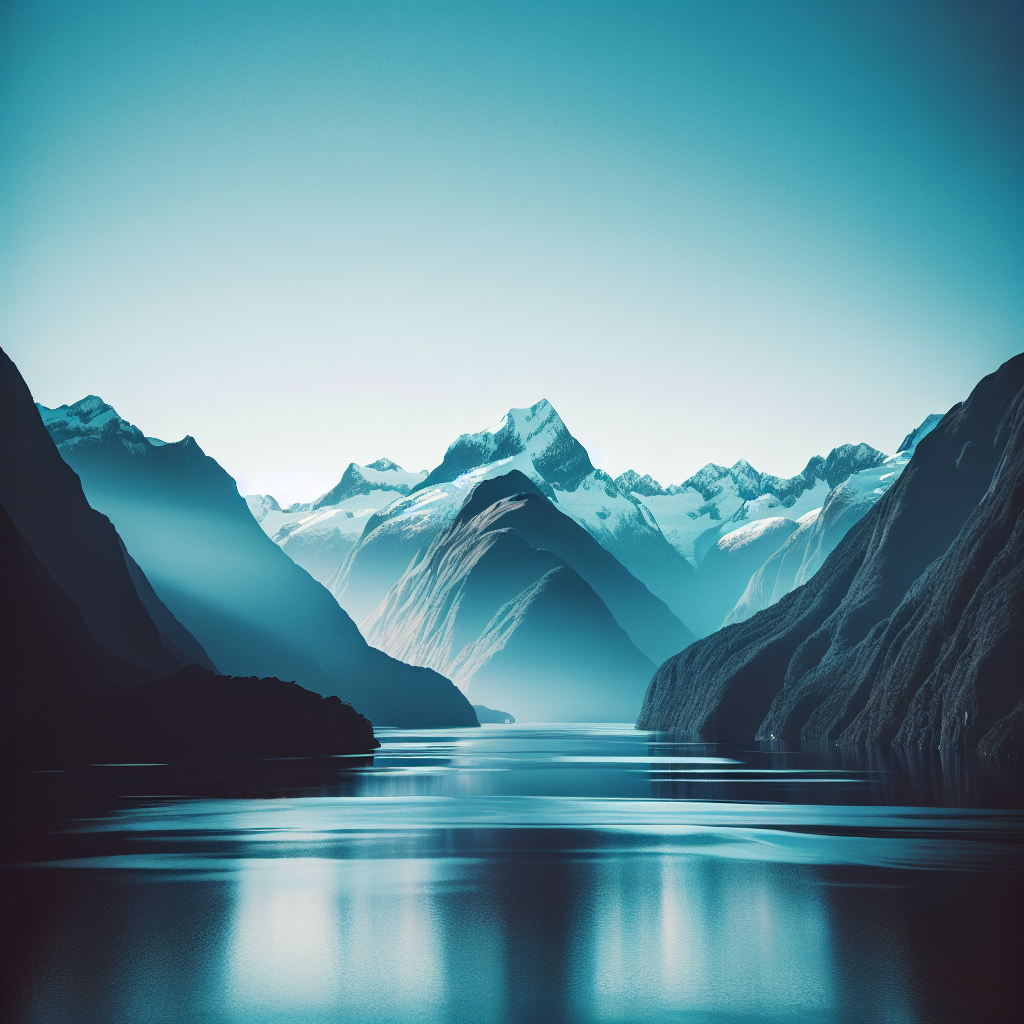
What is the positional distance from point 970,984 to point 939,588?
118 metres

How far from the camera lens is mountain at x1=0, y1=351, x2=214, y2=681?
495 ft

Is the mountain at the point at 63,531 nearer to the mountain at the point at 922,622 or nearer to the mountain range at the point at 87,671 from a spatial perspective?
the mountain range at the point at 87,671

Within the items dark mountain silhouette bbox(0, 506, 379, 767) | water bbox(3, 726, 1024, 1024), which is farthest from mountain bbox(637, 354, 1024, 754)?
water bbox(3, 726, 1024, 1024)

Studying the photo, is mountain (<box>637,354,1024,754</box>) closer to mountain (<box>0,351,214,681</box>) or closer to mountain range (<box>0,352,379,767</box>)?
mountain range (<box>0,352,379,767</box>)

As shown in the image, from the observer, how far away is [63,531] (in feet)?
510

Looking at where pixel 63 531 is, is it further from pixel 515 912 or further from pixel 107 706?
pixel 515 912

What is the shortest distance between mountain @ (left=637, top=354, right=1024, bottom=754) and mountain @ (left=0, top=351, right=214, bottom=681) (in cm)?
8893

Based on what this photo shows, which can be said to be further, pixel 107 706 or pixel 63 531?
pixel 63 531

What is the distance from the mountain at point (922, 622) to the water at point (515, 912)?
6132 cm

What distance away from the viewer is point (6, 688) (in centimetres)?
8362

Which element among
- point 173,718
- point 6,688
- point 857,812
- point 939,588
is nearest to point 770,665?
point 939,588

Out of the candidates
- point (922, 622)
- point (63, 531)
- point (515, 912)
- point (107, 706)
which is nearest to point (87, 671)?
point (107, 706)

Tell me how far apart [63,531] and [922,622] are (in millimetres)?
111416

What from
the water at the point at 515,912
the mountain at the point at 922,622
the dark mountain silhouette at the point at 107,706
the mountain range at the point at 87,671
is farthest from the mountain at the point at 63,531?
the water at the point at 515,912
